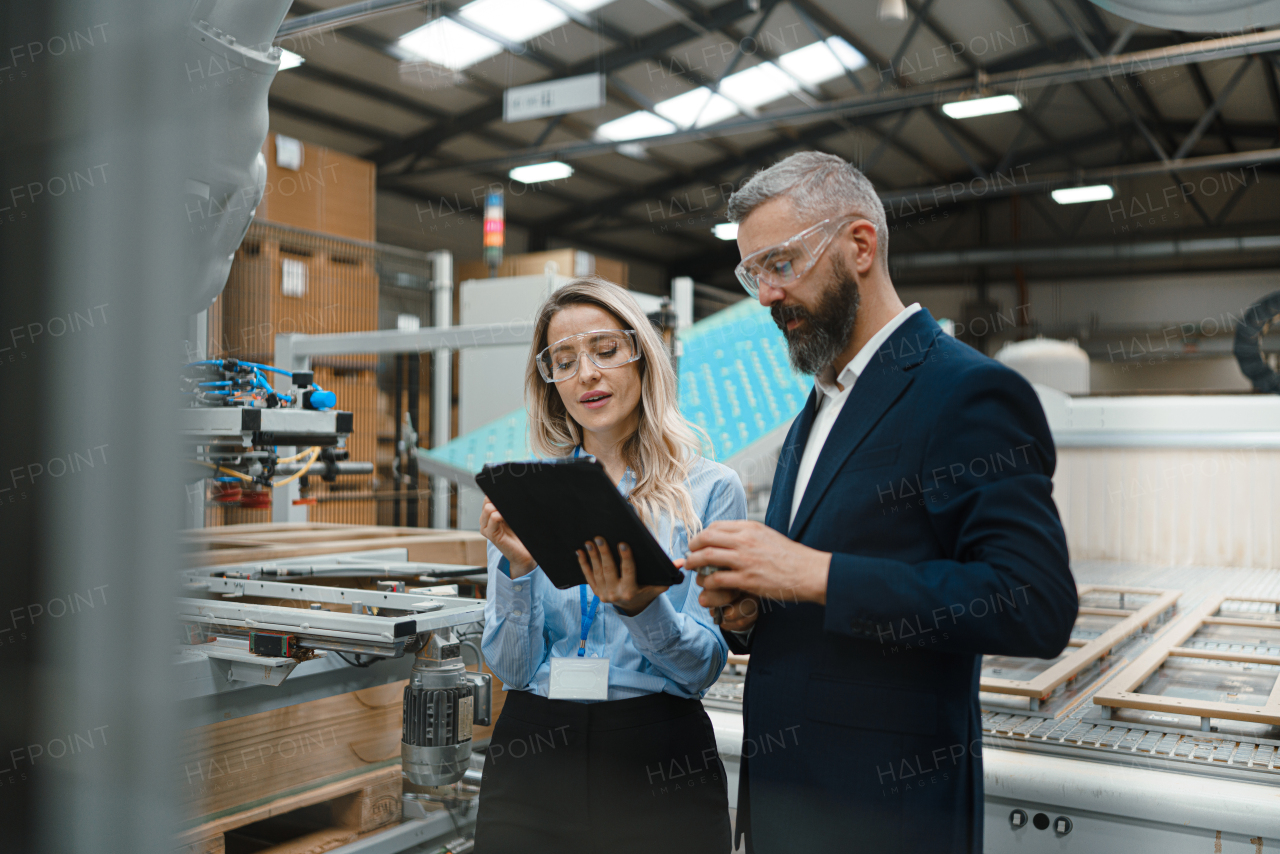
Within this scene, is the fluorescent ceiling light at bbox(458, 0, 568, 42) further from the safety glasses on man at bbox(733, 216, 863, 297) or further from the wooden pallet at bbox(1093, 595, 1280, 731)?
the safety glasses on man at bbox(733, 216, 863, 297)

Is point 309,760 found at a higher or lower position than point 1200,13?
lower

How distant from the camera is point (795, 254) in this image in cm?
112

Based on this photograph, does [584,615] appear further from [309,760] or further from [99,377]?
[309,760]

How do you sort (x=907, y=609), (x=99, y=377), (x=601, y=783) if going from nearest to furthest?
(x=99, y=377) → (x=907, y=609) → (x=601, y=783)

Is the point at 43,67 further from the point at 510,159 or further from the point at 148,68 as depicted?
the point at 510,159

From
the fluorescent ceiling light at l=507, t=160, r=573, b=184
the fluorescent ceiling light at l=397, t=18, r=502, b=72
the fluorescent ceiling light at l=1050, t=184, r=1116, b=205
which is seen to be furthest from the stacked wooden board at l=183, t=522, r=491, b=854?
the fluorescent ceiling light at l=1050, t=184, r=1116, b=205

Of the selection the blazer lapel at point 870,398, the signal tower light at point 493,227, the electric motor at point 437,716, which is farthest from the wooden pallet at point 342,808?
the signal tower light at point 493,227

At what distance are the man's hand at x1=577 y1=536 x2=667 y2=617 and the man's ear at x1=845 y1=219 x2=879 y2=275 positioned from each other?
0.45 metres

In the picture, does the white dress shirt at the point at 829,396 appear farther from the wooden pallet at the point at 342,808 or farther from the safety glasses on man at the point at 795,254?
the wooden pallet at the point at 342,808

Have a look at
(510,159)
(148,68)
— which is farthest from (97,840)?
(510,159)

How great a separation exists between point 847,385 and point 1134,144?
1273 cm

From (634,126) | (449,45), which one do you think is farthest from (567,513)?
(634,126)

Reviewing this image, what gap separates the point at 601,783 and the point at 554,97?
4.90 metres

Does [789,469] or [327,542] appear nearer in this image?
[789,469]
